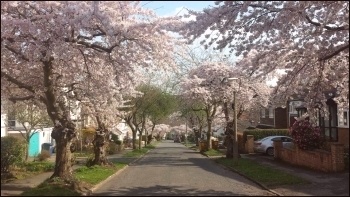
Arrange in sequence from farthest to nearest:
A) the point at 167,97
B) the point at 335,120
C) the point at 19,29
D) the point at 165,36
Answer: the point at 167,97 < the point at 335,120 < the point at 165,36 < the point at 19,29

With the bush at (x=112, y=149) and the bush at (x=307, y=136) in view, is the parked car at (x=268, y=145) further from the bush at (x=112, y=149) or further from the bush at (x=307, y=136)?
the bush at (x=112, y=149)

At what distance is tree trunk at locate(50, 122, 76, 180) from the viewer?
15305mm

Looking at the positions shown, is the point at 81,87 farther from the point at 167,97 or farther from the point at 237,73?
the point at 167,97

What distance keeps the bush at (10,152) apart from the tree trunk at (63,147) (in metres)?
2.75

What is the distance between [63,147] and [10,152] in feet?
15.7

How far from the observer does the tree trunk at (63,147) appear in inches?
603

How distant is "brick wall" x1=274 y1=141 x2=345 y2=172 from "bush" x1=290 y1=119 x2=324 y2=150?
0.36m

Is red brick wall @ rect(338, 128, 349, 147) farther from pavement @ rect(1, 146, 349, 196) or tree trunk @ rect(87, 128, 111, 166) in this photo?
tree trunk @ rect(87, 128, 111, 166)

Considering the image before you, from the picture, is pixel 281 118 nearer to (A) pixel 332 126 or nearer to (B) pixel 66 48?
(A) pixel 332 126

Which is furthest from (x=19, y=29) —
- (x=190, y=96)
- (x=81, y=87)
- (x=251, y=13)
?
(x=190, y=96)

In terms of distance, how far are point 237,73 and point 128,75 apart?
53.2 ft

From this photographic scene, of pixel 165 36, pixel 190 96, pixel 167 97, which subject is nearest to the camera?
pixel 165 36

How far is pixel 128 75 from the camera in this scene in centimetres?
1630

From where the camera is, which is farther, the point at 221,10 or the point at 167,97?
the point at 167,97
